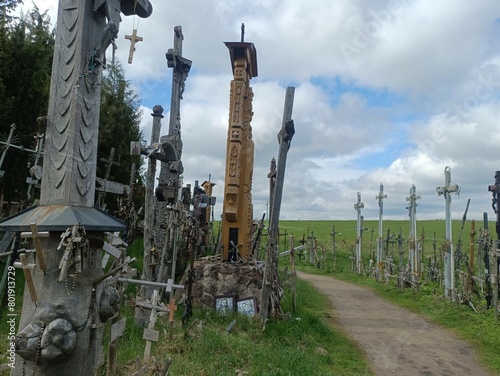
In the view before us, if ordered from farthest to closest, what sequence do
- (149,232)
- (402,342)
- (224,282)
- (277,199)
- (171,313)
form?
1. (224,282)
2. (402,342)
3. (277,199)
4. (149,232)
5. (171,313)

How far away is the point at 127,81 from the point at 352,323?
17.4m

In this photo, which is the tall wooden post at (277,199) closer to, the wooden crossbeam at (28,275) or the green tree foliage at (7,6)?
the wooden crossbeam at (28,275)

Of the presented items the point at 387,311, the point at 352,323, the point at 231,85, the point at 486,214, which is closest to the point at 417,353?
the point at 352,323

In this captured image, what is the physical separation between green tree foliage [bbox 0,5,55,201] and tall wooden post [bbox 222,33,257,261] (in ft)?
20.8

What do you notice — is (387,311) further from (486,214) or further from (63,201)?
(63,201)

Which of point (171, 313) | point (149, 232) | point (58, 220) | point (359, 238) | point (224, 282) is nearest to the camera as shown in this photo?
point (58, 220)

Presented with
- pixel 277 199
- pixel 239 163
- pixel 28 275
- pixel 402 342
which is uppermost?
pixel 239 163

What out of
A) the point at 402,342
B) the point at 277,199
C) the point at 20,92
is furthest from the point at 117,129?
the point at 402,342

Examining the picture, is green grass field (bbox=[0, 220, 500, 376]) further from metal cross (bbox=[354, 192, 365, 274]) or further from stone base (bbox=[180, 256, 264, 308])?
metal cross (bbox=[354, 192, 365, 274])

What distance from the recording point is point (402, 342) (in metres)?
9.78

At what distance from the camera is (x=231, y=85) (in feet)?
40.6

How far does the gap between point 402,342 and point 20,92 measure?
13.4m

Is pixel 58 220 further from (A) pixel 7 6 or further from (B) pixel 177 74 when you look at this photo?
(A) pixel 7 6

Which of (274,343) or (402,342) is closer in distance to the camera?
(274,343)
